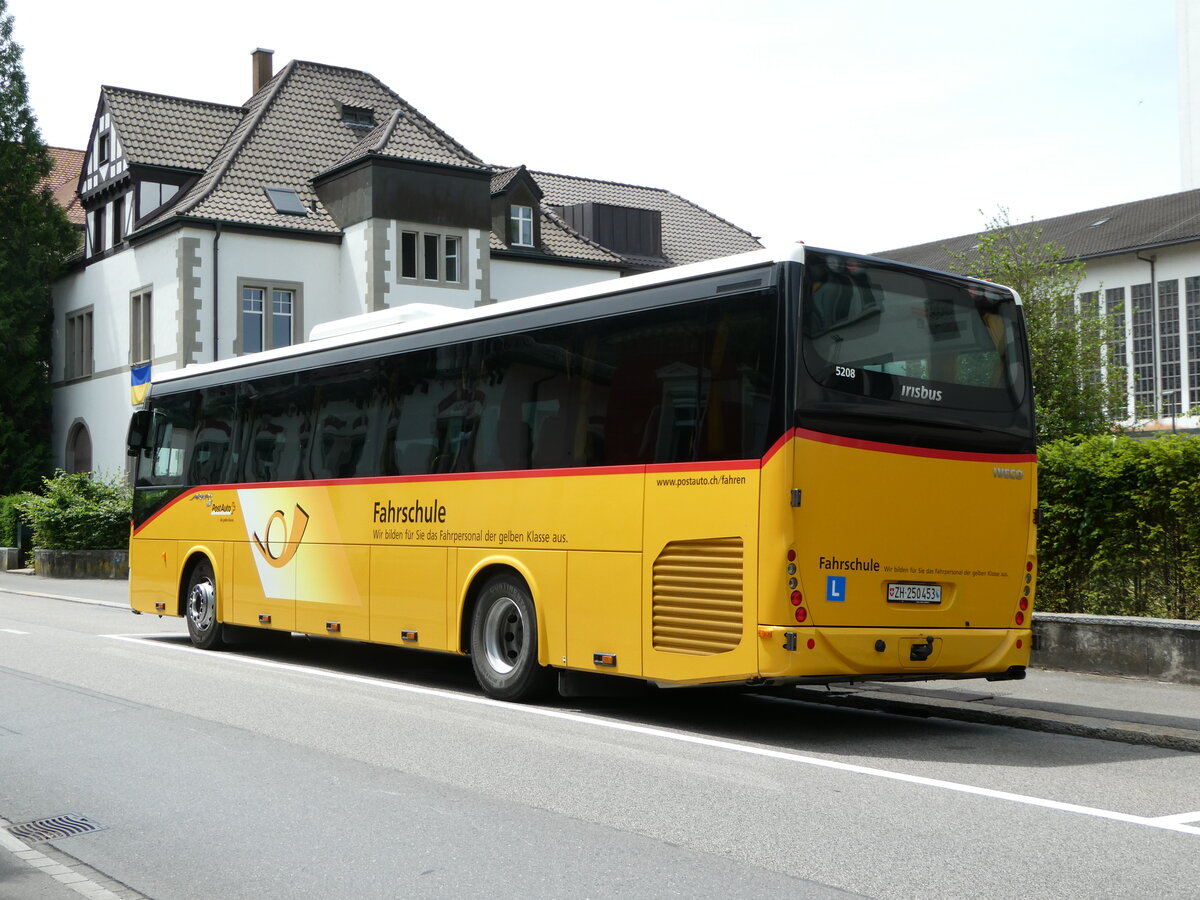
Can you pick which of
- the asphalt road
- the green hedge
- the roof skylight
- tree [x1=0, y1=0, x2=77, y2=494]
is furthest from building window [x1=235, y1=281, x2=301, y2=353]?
the green hedge

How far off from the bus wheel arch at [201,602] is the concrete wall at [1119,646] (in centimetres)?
904

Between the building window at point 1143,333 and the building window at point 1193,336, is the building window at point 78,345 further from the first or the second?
the building window at point 1193,336

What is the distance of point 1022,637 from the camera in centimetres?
1067

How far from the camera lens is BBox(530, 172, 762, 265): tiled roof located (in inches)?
2131

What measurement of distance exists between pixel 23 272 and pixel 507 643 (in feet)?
130

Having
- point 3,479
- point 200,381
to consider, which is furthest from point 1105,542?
point 3,479

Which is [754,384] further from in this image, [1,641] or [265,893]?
[1,641]

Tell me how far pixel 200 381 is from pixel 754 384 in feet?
31.1

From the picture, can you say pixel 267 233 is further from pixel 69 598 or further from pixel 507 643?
pixel 507 643

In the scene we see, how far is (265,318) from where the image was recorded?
128 ft

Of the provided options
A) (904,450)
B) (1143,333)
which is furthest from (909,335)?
(1143,333)

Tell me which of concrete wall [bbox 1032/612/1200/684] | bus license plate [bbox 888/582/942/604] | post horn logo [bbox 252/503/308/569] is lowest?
concrete wall [bbox 1032/612/1200/684]

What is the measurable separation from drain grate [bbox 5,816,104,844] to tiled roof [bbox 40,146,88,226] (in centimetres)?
4662

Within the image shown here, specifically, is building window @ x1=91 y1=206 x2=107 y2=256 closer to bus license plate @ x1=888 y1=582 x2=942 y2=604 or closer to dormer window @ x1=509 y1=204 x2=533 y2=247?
dormer window @ x1=509 y1=204 x2=533 y2=247
